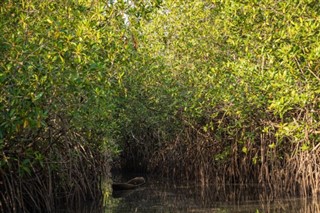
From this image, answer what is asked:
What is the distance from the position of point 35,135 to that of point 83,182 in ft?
7.04

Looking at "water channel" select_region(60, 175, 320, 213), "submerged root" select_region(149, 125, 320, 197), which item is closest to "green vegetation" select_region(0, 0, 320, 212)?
"submerged root" select_region(149, 125, 320, 197)

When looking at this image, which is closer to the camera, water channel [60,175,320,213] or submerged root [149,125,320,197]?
water channel [60,175,320,213]

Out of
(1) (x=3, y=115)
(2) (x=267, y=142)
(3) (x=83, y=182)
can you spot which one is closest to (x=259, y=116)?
(2) (x=267, y=142)

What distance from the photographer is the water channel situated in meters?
9.15

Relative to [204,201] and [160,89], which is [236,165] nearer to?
[160,89]

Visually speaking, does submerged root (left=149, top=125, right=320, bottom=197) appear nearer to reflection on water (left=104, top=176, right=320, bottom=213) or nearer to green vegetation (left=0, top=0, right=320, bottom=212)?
green vegetation (left=0, top=0, right=320, bottom=212)

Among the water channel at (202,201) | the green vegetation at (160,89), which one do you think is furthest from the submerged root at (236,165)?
the water channel at (202,201)

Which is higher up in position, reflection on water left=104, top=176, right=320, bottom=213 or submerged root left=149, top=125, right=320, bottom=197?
submerged root left=149, top=125, right=320, bottom=197

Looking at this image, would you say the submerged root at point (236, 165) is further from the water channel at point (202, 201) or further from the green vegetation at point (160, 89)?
the water channel at point (202, 201)

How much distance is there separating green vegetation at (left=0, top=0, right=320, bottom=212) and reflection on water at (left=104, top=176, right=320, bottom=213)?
→ 19.4 inches

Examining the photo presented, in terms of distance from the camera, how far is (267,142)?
38.7 ft

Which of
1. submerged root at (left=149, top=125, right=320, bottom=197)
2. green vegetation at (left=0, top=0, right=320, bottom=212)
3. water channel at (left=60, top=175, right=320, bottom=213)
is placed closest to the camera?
green vegetation at (left=0, top=0, right=320, bottom=212)

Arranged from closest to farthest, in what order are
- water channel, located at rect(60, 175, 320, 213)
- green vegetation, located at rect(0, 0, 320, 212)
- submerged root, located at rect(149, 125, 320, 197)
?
1. green vegetation, located at rect(0, 0, 320, 212)
2. water channel, located at rect(60, 175, 320, 213)
3. submerged root, located at rect(149, 125, 320, 197)

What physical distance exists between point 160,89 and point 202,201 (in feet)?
13.5
